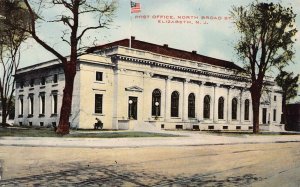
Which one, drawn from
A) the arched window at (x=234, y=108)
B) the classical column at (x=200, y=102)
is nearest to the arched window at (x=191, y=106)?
the classical column at (x=200, y=102)

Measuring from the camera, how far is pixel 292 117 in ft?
155

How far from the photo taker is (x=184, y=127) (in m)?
37.5

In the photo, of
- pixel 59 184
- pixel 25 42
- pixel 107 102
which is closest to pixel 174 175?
pixel 59 184

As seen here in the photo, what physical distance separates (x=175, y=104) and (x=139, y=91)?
518 cm

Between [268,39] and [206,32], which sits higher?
[268,39]

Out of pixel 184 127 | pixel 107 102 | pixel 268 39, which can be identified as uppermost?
pixel 268 39

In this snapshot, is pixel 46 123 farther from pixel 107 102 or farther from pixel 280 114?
pixel 280 114

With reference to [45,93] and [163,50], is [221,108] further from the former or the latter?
[45,93]

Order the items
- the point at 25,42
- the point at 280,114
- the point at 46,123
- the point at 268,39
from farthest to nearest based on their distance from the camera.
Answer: the point at 280,114 → the point at 46,123 → the point at 268,39 → the point at 25,42

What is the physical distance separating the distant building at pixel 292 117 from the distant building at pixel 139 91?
2372 millimetres

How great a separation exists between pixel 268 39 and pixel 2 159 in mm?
21500

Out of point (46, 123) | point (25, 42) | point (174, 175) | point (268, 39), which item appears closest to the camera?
point (174, 175)

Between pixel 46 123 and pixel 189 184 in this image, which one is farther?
pixel 46 123

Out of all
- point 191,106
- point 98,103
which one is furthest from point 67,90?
point 191,106
